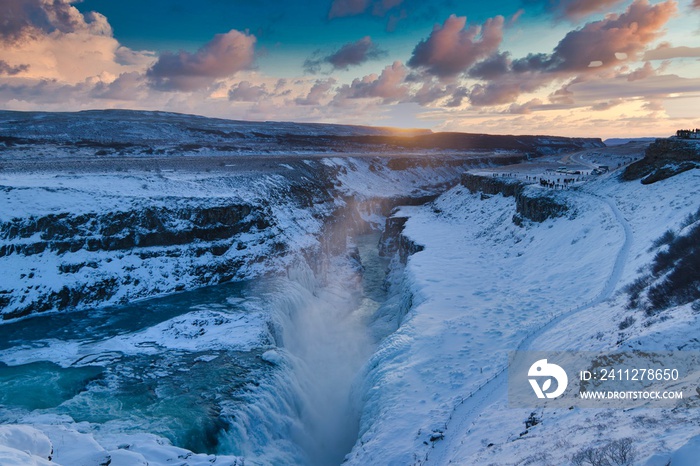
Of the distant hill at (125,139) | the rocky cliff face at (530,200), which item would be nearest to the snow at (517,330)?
the rocky cliff face at (530,200)

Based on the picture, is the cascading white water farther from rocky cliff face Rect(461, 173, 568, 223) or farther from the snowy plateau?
rocky cliff face Rect(461, 173, 568, 223)

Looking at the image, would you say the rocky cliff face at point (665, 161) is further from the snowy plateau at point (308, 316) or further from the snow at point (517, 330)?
the snow at point (517, 330)

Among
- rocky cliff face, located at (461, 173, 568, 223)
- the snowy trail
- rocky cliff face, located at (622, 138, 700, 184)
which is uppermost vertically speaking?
rocky cliff face, located at (622, 138, 700, 184)

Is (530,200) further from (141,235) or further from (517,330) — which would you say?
(141,235)

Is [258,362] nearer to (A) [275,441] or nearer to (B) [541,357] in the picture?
(A) [275,441]

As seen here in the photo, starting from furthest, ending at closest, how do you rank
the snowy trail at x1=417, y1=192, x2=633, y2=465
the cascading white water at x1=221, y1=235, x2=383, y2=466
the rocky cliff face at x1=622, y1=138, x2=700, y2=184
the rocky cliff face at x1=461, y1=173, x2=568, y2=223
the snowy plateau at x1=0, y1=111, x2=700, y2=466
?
the rocky cliff face at x1=461, y1=173, x2=568, y2=223 < the rocky cliff face at x1=622, y1=138, x2=700, y2=184 < the cascading white water at x1=221, y1=235, x2=383, y2=466 < the snowy trail at x1=417, y1=192, x2=633, y2=465 < the snowy plateau at x1=0, y1=111, x2=700, y2=466

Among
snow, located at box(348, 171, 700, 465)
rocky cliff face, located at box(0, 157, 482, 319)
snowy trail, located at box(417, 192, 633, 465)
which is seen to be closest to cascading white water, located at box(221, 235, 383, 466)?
snow, located at box(348, 171, 700, 465)

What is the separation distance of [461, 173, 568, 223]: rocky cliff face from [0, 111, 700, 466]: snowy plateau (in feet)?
1.48

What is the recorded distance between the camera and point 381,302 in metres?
42.1

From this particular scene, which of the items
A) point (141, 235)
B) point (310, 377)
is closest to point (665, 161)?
point (310, 377)

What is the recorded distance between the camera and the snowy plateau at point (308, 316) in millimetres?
15008

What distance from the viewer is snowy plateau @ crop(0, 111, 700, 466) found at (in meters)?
15.0

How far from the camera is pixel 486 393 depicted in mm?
18812

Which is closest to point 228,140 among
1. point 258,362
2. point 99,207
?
point 99,207
